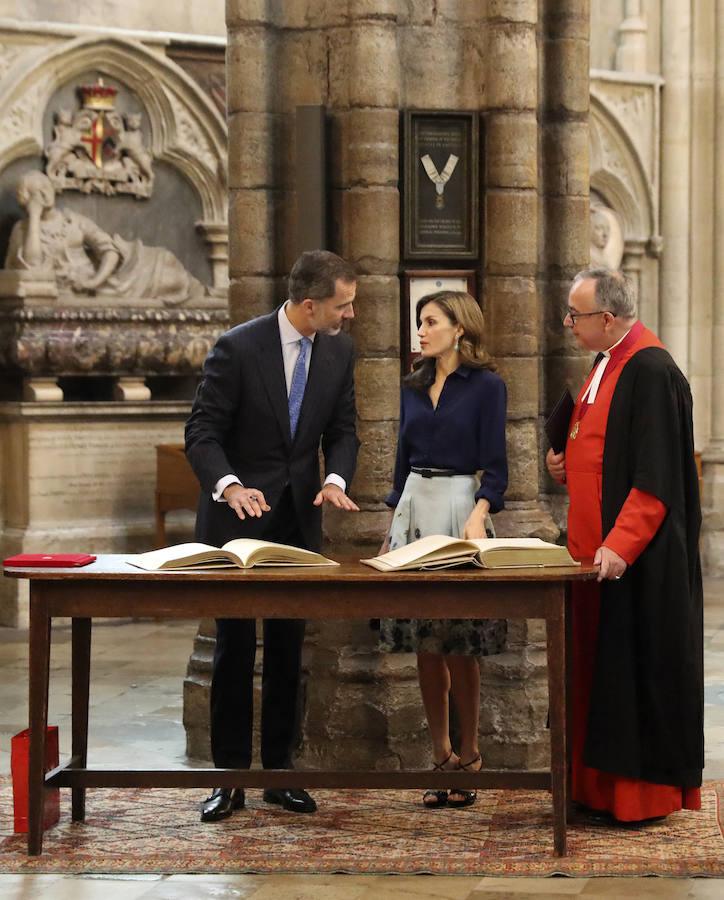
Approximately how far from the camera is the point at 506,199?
6598 millimetres

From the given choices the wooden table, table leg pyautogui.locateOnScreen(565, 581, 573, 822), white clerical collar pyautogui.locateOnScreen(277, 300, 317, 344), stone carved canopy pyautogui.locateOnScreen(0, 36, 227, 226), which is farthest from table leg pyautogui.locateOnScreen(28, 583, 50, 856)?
stone carved canopy pyautogui.locateOnScreen(0, 36, 227, 226)

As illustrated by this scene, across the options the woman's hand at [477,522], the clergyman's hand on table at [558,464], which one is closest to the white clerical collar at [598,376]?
the clergyman's hand on table at [558,464]

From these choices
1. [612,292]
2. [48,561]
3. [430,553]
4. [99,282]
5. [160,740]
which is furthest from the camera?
[99,282]

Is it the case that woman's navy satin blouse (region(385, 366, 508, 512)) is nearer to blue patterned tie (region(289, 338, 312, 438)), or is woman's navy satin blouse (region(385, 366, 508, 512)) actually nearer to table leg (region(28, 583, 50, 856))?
Result: blue patterned tie (region(289, 338, 312, 438))

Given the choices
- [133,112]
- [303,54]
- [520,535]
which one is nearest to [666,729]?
[520,535]

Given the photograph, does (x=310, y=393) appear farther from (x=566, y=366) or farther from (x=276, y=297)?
(x=566, y=366)

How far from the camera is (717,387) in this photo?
510 inches

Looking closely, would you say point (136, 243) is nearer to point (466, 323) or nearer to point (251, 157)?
point (251, 157)

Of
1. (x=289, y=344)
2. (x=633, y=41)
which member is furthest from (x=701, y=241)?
(x=289, y=344)

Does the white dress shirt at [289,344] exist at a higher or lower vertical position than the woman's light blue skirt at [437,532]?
higher

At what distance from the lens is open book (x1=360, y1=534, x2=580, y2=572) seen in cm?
512

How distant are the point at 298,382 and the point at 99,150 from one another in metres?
5.64

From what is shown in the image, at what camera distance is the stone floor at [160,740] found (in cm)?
489

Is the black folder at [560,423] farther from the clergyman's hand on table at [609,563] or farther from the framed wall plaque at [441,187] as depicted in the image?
the framed wall plaque at [441,187]
